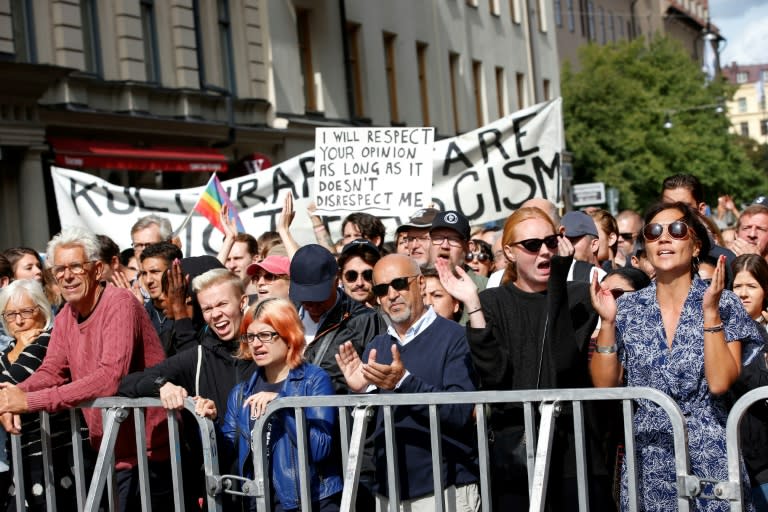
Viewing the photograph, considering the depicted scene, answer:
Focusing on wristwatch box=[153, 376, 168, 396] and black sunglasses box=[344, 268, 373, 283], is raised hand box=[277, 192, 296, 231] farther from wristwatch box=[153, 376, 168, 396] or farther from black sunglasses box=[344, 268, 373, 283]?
wristwatch box=[153, 376, 168, 396]

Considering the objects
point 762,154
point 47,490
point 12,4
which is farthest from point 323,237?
point 762,154

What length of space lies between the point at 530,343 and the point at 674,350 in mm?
613

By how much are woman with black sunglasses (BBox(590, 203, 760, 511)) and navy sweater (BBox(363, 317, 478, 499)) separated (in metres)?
0.59

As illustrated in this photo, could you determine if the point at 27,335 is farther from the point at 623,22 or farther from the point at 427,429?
the point at 623,22

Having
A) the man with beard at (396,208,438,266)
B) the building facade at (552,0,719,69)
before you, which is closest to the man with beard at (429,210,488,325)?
the man with beard at (396,208,438,266)

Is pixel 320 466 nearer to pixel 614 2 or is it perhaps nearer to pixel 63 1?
pixel 63 1

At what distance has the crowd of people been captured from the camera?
16.8ft

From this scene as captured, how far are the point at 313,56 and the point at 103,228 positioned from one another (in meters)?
15.0

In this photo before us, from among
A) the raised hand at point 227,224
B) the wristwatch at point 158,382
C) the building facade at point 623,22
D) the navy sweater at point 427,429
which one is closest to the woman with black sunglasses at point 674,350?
the navy sweater at point 427,429

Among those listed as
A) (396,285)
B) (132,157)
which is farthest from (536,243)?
(132,157)

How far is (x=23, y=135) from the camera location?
17422 millimetres

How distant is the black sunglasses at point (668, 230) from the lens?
524 cm

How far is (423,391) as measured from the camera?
5461mm

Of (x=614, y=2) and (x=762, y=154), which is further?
(x=762, y=154)
